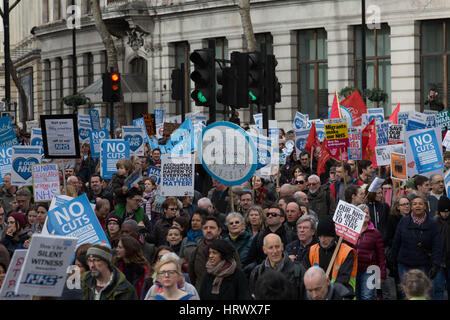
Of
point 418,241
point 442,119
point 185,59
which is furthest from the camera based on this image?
point 185,59

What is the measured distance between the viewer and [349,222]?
1027cm

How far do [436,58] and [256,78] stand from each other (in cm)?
1736

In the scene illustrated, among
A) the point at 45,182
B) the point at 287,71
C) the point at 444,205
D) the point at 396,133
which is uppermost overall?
the point at 287,71

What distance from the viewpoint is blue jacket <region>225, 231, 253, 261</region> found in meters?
11.0

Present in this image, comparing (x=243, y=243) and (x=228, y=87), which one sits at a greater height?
(x=228, y=87)

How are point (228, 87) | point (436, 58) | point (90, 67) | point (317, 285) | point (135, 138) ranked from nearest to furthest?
point (317, 285) → point (228, 87) → point (135, 138) → point (436, 58) → point (90, 67)

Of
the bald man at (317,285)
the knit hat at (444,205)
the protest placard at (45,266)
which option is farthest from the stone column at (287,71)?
the protest placard at (45,266)

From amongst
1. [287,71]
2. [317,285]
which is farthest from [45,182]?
[287,71]

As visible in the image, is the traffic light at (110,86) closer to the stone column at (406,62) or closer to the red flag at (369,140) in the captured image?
the red flag at (369,140)

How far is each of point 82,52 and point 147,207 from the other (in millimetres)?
35344

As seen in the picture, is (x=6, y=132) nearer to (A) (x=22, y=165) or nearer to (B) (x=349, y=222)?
(A) (x=22, y=165)

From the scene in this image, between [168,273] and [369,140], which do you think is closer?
[168,273]

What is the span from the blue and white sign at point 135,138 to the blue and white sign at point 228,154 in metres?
9.65
